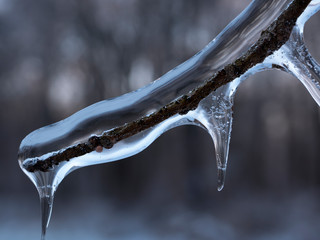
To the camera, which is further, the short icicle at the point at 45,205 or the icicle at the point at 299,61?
the short icicle at the point at 45,205

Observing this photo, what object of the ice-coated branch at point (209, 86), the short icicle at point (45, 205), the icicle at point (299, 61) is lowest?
the short icicle at point (45, 205)

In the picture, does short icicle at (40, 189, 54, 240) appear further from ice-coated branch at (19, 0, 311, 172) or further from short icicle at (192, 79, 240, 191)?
short icicle at (192, 79, 240, 191)

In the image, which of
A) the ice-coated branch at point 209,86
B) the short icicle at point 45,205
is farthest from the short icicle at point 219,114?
the short icicle at point 45,205

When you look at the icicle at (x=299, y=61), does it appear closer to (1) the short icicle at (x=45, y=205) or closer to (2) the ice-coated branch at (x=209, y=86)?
(2) the ice-coated branch at (x=209, y=86)

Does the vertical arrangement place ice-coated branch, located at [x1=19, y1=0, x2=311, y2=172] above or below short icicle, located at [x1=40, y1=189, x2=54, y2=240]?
above

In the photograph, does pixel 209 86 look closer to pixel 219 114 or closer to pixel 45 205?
Result: pixel 219 114

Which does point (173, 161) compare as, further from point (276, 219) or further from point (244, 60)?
point (244, 60)

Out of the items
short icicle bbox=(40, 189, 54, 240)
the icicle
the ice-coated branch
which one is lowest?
short icicle bbox=(40, 189, 54, 240)

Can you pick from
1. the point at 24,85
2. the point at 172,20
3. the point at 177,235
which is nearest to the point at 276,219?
the point at 177,235

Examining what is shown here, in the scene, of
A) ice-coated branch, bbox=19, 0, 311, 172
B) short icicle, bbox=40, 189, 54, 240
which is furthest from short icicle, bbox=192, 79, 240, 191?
short icicle, bbox=40, 189, 54, 240
